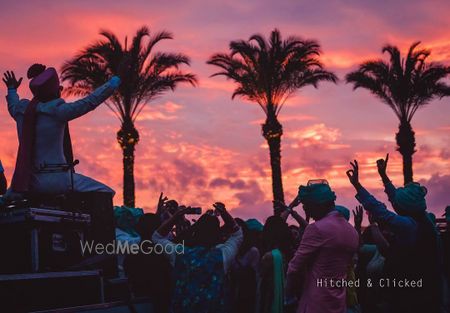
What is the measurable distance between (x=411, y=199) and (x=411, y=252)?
19.8 inches

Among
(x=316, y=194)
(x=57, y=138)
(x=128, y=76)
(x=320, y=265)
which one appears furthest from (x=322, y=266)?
(x=128, y=76)

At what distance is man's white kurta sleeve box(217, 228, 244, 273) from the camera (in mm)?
7605

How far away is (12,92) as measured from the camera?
8.02m

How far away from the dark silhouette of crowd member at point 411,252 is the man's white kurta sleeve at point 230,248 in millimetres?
1520

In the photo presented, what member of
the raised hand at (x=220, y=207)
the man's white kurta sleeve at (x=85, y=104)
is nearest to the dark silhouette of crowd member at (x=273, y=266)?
the raised hand at (x=220, y=207)

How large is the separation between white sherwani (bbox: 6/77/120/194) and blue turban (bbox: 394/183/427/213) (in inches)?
116

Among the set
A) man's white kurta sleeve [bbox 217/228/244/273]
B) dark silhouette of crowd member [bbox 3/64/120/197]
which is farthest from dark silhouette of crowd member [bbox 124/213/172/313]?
A: dark silhouette of crowd member [bbox 3/64/120/197]

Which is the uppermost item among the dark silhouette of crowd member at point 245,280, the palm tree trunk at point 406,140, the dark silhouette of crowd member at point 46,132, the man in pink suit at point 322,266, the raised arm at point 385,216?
the palm tree trunk at point 406,140

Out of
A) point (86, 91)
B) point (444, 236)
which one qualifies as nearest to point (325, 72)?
point (86, 91)

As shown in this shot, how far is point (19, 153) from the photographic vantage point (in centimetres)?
746

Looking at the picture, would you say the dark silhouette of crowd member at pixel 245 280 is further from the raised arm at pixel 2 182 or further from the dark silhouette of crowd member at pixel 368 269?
the raised arm at pixel 2 182

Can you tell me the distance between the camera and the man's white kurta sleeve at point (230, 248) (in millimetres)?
7605

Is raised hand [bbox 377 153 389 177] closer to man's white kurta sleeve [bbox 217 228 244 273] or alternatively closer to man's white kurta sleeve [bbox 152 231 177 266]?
man's white kurta sleeve [bbox 217 228 244 273]

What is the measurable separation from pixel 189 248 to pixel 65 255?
4.09ft
